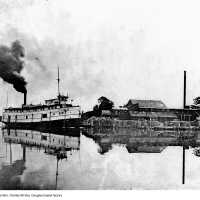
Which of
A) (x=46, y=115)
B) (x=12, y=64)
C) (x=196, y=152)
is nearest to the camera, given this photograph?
(x=12, y=64)

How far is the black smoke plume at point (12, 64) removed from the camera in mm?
2570

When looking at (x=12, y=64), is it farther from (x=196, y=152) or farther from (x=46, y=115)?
(x=196, y=152)

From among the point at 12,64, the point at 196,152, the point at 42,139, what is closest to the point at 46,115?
the point at 42,139

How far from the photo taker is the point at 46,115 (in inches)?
120

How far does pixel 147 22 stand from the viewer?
2.71m

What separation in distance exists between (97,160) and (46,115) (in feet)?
2.16

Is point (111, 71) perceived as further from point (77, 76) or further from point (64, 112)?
point (64, 112)

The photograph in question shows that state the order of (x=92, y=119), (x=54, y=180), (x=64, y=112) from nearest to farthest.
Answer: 1. (x=54, y=180)
2. (x=92, y=119)
3. (x=64, y=112)

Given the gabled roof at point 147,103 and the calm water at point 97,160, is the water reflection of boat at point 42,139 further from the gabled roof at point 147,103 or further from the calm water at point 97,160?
the gabled roof at point 147,103

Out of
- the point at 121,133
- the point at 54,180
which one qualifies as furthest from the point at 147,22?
the point at 54,180

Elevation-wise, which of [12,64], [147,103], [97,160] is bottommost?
[97,160]

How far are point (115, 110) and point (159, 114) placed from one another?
1.17 ft

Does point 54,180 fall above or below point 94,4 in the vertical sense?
below

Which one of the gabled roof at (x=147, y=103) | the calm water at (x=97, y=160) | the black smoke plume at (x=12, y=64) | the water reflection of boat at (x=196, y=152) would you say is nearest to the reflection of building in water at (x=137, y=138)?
the calm water at (x=97, y=160)
